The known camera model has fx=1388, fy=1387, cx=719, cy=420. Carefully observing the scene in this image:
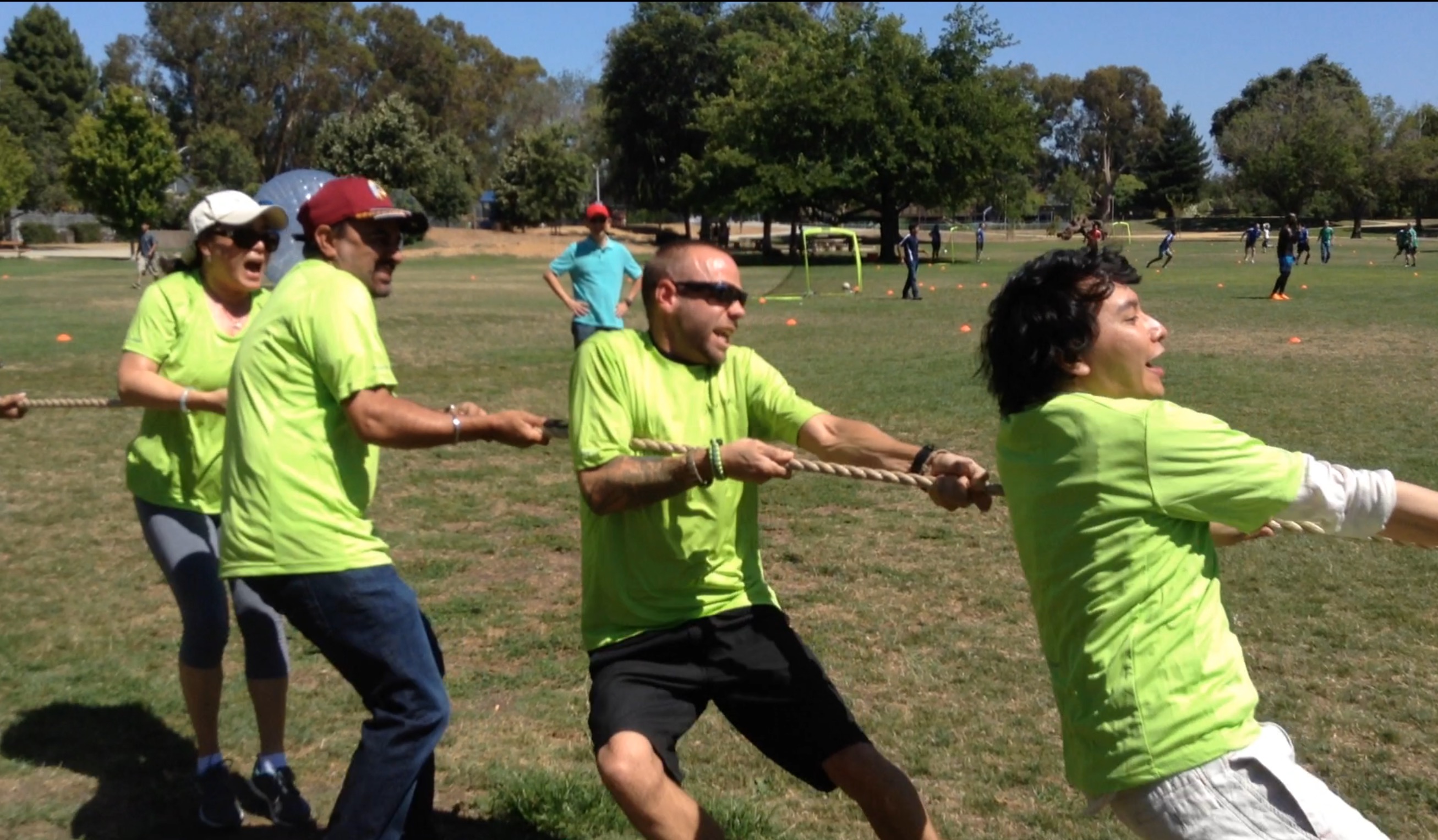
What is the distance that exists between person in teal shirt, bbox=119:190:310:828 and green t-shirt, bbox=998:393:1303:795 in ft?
9.75

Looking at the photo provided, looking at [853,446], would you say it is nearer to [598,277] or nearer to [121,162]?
[598,277]

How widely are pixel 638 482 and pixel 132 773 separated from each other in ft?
9.75

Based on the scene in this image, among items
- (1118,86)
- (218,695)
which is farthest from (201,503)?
(1118,86)

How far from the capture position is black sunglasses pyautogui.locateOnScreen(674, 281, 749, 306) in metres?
3.78

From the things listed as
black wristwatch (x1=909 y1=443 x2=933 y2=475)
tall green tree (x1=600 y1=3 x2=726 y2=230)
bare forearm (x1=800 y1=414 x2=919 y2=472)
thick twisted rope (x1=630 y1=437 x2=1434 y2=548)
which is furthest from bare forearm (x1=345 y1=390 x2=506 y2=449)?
tall green tree (x1=600 y1=3 x2=726 y2=230)

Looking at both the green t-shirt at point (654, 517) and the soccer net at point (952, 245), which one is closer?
the green t-shirt at point (654, 517)

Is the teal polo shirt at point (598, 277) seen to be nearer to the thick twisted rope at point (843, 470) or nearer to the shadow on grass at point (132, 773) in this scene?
the shadow on grass at point (132, 773)

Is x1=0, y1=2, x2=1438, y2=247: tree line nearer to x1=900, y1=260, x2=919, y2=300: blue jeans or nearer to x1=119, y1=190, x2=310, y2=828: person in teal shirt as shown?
x1=900, y1=260, x2=919, y2=300: blue jeans

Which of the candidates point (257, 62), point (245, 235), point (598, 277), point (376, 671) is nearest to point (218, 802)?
point (376, 671)

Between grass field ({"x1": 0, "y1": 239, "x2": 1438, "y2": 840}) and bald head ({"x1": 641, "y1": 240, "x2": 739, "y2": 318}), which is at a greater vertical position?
bald head ({"x1": 641, "y1": 240, "x2": 739, "y2": 318})

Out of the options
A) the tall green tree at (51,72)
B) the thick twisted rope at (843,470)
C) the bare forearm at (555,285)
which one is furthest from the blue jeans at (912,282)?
the tall green tree at (51,72)

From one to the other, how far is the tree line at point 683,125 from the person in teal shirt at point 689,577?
4937 cm

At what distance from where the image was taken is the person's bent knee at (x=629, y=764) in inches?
136

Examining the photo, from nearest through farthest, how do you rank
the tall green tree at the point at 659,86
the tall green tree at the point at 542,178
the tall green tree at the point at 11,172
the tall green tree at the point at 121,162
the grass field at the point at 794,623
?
the grass field at the point at 794,623 < the tall green tree at the point at 121,162 < the tall green tree at the point at 11,172 < the tall green tree at the point at 659,86 < the tall green tree at the point at 542,178
